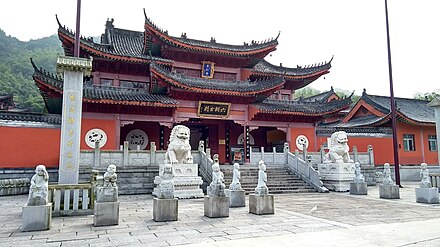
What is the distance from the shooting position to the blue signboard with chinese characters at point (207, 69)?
780 inches

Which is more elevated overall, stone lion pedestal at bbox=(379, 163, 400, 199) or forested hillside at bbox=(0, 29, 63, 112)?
forested hillside at bbox=(0, 29, 63, 112)

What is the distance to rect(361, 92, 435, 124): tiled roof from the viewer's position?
21797 millimetres

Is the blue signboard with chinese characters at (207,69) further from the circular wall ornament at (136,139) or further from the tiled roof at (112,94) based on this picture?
the circular wall ornament at (136,139)

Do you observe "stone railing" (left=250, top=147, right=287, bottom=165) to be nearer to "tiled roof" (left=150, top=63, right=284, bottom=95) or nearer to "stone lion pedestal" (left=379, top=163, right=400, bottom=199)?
"tiled roof" (left=150, top=63, right=284, bottom=95)

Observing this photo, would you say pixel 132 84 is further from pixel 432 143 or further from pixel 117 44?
pixel 432 143

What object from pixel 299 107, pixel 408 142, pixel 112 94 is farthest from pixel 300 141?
pixel 112 94

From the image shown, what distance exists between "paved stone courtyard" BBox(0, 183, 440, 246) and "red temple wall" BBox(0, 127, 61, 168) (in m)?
6.09

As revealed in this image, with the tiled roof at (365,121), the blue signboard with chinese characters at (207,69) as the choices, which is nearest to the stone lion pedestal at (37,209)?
the blue signboard with chinese characters at (207,69)

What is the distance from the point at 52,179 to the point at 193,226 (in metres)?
9.57

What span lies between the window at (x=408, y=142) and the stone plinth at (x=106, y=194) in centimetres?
2101

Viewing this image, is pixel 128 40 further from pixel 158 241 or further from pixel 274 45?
pixel 158 241

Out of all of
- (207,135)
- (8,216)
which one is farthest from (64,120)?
(207,135)

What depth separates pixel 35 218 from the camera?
18.9 ft

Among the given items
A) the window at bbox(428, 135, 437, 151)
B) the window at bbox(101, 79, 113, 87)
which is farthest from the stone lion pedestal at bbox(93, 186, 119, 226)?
the window at bbox(428, 135, 437, 151)
